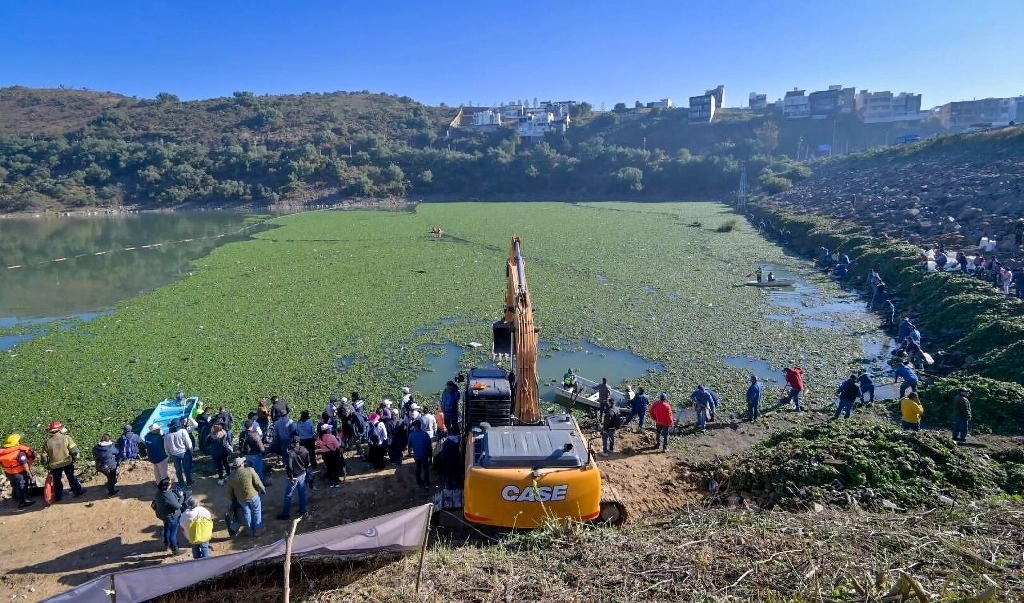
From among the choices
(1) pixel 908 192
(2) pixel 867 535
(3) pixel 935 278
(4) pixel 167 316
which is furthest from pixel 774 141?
(2) pixel 867 535

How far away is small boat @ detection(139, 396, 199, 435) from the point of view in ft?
44.8

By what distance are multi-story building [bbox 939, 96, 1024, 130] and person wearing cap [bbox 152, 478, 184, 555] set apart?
402 ft

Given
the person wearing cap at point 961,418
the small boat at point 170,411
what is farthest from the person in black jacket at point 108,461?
the person wearing cap at point 961,418

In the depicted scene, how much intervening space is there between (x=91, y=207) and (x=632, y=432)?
3839 inches

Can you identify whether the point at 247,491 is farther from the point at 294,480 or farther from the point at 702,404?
the point at 702,404

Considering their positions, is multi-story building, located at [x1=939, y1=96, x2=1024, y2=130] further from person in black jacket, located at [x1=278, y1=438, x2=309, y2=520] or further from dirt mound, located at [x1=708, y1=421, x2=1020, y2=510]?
person in black jacket, located at [x1=278, y1=438, x2=309, y2=520]

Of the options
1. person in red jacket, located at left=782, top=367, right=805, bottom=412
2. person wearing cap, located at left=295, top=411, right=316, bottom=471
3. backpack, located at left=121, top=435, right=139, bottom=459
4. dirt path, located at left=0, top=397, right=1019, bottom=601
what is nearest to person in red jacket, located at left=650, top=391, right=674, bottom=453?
dirt path, located at left=0, top=397, right=1019, bottom=601

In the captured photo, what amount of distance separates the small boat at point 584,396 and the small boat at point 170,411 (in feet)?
30.7

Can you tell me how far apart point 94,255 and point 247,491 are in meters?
46.1

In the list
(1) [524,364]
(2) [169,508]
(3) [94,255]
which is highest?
(1) [524,364]

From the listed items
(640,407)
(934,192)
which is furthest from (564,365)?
(934,192)

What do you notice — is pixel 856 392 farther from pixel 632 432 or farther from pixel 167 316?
pixel 167 316

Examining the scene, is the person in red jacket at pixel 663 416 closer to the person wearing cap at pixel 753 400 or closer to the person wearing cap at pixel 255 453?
the person wearing cap at pixel 753 400

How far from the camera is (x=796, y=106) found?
11256 centimetres
